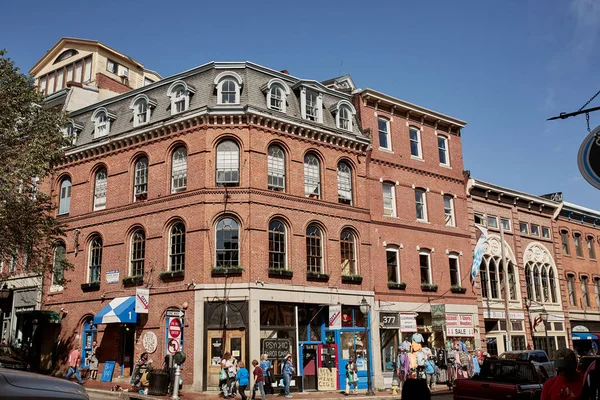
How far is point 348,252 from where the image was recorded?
27.7 meters

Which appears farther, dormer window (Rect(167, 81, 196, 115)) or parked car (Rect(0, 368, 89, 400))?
dormer window (Rect(167, 81, 196, 115))

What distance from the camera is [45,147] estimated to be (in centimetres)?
2211

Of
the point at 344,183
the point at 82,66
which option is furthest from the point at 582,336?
the point at 82,66

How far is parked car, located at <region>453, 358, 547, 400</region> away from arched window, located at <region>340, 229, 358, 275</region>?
42.4 ft

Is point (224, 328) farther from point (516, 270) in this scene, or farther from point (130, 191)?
point (516, 270)

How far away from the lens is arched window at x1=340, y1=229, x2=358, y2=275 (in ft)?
90.0

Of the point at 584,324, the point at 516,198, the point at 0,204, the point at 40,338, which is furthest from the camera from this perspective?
the point at 584,324

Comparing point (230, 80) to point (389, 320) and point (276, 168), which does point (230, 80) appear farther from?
point (389, 320)

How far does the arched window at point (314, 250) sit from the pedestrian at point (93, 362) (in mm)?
10531

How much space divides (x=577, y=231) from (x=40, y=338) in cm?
3780

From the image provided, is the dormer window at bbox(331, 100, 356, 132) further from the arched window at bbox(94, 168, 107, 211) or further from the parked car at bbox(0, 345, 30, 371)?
the parked car at bbox(0, 345, 30, 371)

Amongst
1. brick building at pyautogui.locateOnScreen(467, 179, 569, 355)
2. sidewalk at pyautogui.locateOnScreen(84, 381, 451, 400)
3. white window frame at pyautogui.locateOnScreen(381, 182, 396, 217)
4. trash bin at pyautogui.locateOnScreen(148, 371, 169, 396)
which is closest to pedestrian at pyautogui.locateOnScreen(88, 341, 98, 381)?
sidewalk at pyautogui.locateOnScreen(84, 381, 451, 400)

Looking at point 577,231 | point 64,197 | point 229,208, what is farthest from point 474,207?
point 64,197

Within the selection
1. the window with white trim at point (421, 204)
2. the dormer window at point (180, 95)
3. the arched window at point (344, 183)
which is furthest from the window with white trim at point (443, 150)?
the dormer window at point (180, 95)
